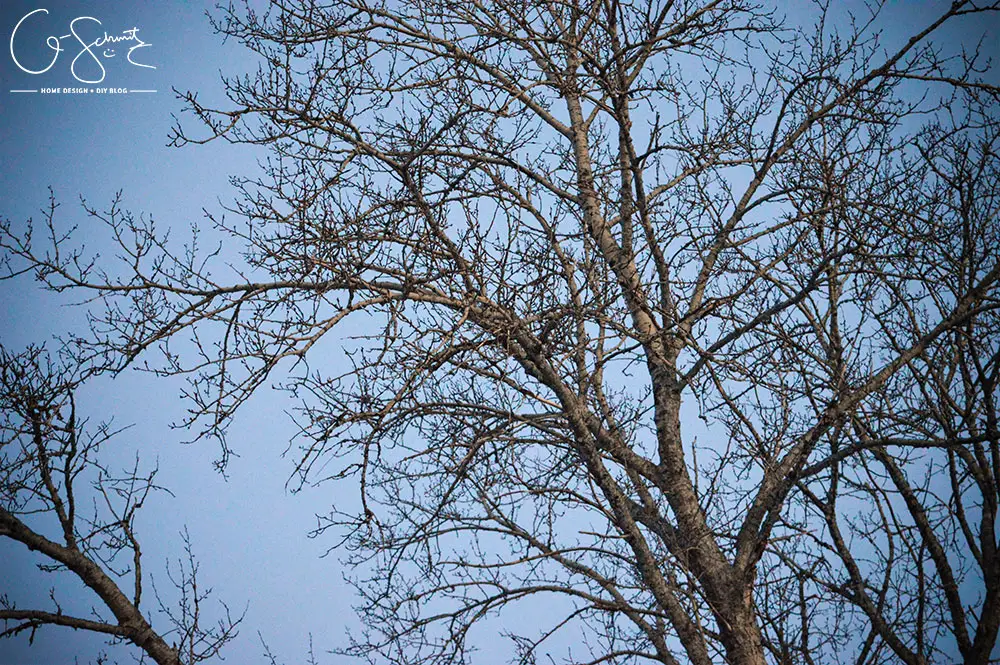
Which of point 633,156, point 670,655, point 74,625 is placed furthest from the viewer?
point 633,156

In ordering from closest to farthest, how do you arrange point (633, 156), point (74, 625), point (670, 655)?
point (74, 625) < point (670, 655) < point (633, 156)

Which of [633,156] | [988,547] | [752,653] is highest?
[633,156]

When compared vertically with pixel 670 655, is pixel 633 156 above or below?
above

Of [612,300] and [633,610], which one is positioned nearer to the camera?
[612,300]

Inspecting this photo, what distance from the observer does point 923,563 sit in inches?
250

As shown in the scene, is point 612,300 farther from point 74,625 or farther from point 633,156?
point 74,625

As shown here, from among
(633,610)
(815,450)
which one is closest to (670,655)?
(633,610)

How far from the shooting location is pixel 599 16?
6852 millimetres

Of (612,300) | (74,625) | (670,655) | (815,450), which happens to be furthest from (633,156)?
(74,625)

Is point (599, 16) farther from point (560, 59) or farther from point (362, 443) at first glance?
point (362, 443)

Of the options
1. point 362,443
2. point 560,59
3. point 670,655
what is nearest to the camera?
point 362,443

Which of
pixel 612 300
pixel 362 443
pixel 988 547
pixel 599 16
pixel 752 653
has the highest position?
pixel 599 16

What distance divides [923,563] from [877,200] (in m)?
2.31

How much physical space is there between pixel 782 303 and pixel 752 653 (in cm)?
208
